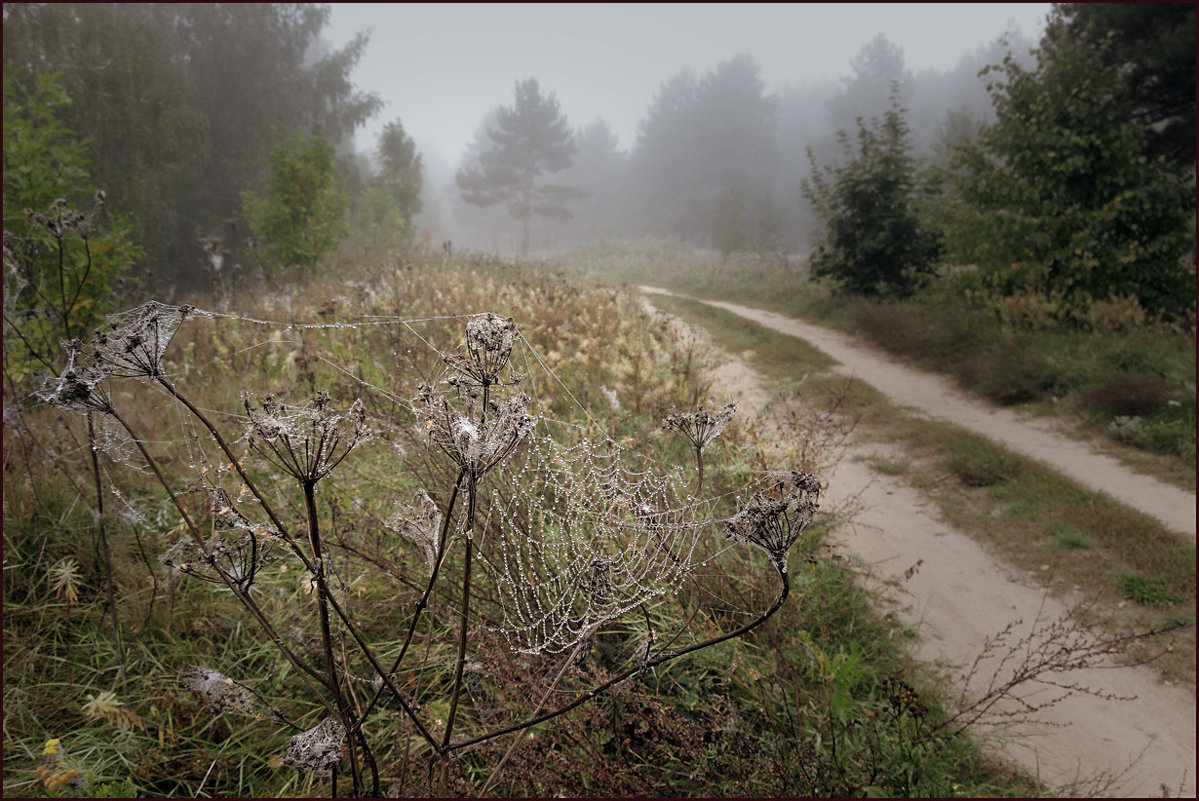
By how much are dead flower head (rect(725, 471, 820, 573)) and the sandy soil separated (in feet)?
7.60

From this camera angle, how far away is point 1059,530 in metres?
4.81

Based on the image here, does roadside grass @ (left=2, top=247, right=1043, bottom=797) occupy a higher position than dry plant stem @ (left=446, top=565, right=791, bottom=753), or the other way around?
dry plant stem @ (left=446, top=565, right=791, bottom=753)

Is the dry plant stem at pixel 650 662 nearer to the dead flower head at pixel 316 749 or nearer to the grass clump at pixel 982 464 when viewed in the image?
the dead flower head at pixel 316 749

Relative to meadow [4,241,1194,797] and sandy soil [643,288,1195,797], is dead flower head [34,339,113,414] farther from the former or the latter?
sandy soil [643,288,1195,797]

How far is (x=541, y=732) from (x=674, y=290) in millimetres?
20844

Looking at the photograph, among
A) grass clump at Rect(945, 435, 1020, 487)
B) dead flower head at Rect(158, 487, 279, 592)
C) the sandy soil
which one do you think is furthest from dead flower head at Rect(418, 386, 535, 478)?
grass clump at Rect(945, 435, 1020, 487)

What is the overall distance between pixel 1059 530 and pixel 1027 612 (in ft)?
3.98

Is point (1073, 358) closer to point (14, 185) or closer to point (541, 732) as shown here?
point (541, 732)

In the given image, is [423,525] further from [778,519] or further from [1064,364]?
[1064,364]

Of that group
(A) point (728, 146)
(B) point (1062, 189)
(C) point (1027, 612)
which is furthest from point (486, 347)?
(A) point (728, 146)

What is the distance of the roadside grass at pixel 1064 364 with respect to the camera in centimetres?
622

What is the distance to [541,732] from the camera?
7.39 ft

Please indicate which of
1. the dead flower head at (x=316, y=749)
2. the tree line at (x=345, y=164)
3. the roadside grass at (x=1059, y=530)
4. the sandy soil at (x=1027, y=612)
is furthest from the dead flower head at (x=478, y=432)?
the roadside grass at (x=1059, y=530)

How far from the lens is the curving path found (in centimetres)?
520
